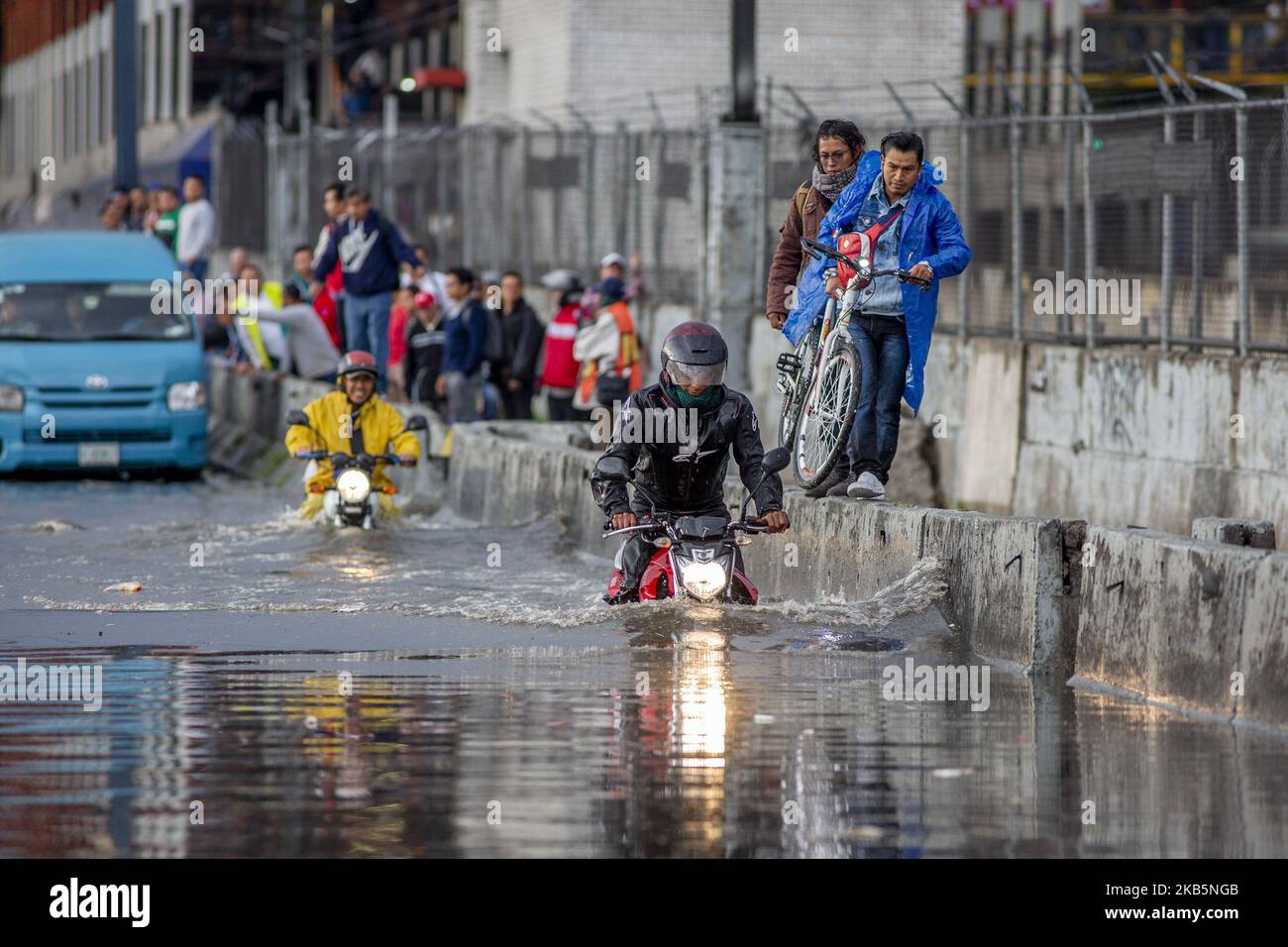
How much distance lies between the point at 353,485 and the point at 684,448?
5.33 m

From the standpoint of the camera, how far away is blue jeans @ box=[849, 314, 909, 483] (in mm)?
13867

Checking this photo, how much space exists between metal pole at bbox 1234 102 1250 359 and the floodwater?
451cm

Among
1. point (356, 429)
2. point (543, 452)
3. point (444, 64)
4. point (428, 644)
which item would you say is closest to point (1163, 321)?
point (543, 452)

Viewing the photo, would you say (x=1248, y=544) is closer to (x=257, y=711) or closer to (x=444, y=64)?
(x=257, y=711)

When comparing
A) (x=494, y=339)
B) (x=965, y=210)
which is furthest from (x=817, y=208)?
(x=494, y=339)

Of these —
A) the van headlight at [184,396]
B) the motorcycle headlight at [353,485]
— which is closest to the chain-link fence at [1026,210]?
the van headlight at [184,396]

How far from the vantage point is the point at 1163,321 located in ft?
59.5

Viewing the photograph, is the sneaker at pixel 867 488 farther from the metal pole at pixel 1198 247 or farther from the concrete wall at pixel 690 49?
the concrete wall at pixel 690 49

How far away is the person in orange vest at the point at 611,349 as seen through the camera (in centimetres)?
2361

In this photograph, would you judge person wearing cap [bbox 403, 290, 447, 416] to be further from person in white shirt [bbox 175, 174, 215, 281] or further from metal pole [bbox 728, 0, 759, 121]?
person in white shirt [bbox 175, 174, 215, 281]

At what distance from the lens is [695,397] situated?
12633 millimetres

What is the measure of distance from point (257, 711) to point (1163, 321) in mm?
9486

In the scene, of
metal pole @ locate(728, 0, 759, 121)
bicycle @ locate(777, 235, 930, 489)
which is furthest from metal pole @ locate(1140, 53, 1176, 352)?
bicycle @ locate(777, 235, 930, 489)

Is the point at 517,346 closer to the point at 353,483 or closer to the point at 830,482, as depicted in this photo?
the point at 353,483
